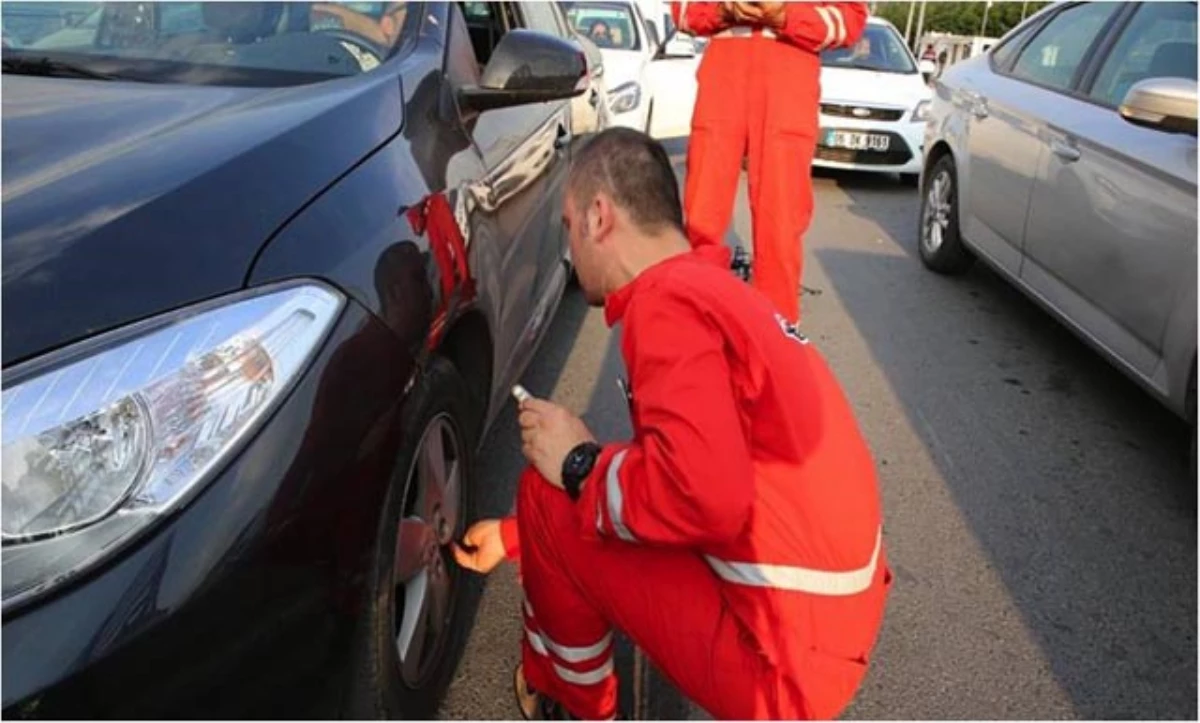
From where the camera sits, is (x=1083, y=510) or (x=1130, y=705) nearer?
(x=1130, y=705)

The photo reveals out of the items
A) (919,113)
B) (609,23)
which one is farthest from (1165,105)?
(609,23)

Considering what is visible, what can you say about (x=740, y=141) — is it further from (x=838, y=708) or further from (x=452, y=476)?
(x=838, y=708)

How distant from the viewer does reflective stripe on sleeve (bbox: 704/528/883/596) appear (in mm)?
1516

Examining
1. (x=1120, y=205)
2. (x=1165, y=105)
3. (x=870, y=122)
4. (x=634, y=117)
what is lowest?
(x=870, y=122)

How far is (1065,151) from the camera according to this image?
3814 millimetres

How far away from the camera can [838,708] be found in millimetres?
1611

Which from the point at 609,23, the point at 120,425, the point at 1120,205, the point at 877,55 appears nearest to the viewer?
A: the point at 120,425

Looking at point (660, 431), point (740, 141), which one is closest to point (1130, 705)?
point (660, 431)

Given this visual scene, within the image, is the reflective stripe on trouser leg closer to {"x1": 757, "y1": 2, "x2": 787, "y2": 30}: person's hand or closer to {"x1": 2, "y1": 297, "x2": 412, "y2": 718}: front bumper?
{"x1": 2, "y1": 297, "x2": 412, "y2": 718}: front bumper

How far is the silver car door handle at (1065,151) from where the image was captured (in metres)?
3.74

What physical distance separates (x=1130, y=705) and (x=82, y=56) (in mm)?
2678

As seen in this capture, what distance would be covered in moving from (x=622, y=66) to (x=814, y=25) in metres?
4.15

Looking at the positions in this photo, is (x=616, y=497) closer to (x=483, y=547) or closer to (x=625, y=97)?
(x=483, y=547)

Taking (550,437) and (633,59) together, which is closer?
(550,437)
